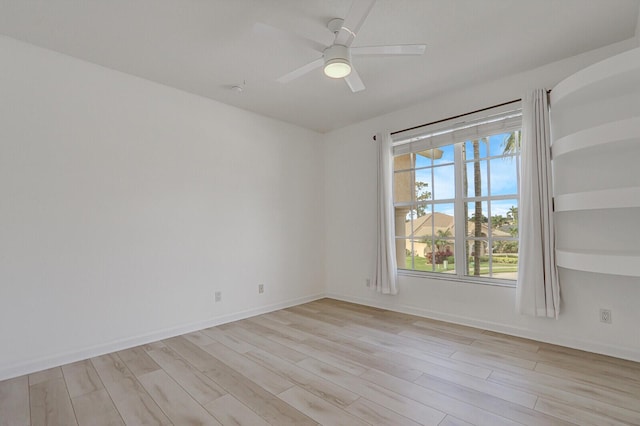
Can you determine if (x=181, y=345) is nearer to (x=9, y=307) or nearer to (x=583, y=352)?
(x=9, y=307)

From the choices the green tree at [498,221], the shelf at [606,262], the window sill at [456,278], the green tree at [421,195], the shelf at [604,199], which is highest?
the green tree at [421,195]

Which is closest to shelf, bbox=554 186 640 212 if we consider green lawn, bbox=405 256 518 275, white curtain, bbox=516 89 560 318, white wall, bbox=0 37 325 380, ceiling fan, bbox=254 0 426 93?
white curtain, bbox=516 89 560 318

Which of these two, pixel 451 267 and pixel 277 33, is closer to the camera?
pixel 277 33

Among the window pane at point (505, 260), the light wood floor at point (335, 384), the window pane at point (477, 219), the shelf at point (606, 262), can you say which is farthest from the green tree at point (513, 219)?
the light wood floor at point (335, 384)

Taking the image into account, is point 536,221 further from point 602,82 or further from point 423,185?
point 423,185

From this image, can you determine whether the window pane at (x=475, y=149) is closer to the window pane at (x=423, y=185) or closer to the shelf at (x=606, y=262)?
the window pane at (x=423, y=185)

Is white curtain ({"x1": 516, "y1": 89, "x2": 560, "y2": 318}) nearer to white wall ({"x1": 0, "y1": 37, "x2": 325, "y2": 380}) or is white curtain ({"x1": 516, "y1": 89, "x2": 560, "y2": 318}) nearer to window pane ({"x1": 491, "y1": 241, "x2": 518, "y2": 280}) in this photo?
window pane ({"x1": 491, "y1": 241, "x2": 518, "y2": 280})

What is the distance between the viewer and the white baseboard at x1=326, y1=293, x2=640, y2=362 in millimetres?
2596

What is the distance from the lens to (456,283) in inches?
142

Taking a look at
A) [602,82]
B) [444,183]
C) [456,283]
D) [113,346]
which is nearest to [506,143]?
[444,183]

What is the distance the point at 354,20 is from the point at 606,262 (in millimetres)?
2408

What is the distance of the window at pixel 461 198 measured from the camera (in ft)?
10.9

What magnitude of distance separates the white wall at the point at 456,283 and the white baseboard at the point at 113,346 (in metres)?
1.47

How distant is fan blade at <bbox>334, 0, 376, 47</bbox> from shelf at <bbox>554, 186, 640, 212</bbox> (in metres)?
2.09
